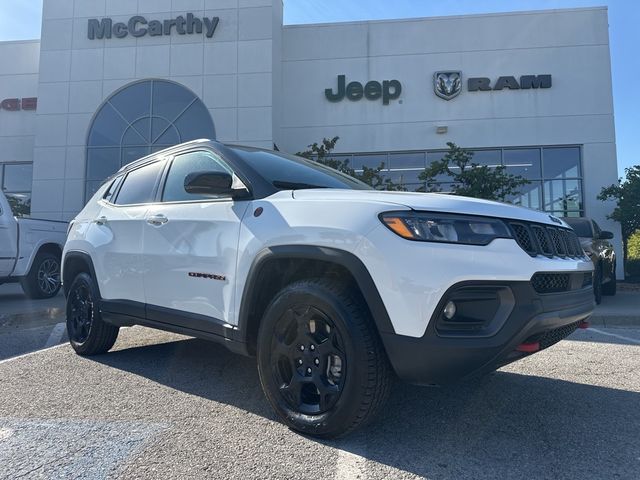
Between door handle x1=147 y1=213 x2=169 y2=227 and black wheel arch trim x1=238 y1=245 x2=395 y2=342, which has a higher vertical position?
door handle x1=147 y1=213 x2=169 y2=227

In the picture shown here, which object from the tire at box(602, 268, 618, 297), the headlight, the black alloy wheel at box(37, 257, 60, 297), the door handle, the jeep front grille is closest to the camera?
the headlight

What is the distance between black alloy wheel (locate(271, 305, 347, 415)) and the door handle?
1.43 meters

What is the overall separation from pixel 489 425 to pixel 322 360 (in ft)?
3.58

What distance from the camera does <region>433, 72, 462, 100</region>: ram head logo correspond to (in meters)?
16.6

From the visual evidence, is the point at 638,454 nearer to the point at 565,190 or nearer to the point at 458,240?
the point at 458,240

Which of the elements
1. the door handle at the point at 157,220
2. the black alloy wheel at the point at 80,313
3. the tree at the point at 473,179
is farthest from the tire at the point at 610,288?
the black alloy wheel at the point at 80,313

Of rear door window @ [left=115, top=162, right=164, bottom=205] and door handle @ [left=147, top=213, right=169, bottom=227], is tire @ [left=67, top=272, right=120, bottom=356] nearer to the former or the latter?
rear door window @ [left=115, top=162, right=164, bottom=205]

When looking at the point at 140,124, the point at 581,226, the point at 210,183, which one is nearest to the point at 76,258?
the point at 210,183

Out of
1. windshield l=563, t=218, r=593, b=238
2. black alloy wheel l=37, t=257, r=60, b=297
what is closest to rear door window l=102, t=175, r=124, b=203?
black alloy wheel l=37, t=257, r=60, b=297

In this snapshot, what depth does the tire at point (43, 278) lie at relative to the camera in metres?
8.93

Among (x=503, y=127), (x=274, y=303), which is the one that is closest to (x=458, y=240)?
(x=274, y=303)

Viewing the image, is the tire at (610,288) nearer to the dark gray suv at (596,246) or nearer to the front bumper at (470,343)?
the dark gray suv at (596,246)

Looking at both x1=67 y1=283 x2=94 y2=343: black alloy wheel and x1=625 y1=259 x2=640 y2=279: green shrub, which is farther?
x1=625 y1=259 x2=640 y2=279: green shrub

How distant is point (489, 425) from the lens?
9.39 feet
